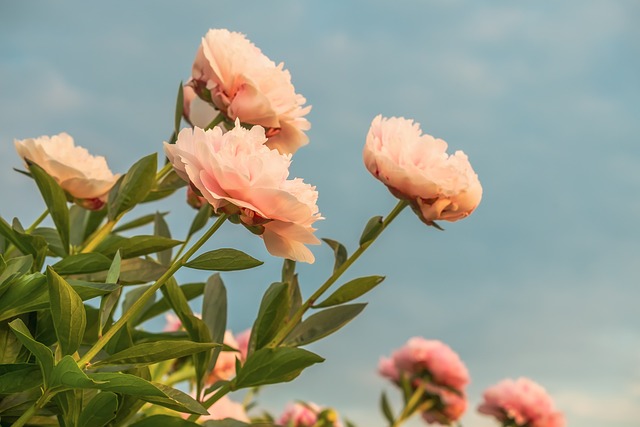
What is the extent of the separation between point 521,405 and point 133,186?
1.34 metres

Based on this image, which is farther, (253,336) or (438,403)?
(438,403)

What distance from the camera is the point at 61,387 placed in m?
0.65

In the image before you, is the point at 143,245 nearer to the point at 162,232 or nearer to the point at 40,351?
the point at 162,232

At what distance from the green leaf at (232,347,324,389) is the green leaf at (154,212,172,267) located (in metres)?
0.25

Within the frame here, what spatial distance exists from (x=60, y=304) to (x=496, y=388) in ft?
5.14

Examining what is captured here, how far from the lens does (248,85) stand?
92 centimetres

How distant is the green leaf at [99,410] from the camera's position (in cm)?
67

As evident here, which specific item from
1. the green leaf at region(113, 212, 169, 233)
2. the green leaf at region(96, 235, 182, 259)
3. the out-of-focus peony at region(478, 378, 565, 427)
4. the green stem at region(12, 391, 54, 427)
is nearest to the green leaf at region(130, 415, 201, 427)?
the green stem at region(12, 391, 54, 427)

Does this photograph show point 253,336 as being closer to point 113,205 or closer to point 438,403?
point 113,205

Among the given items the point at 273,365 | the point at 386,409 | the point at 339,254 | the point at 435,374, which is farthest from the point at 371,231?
the point at 435,374

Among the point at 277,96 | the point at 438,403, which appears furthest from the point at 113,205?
the point at 438,403

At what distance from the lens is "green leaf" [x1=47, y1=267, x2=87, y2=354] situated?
65 cm

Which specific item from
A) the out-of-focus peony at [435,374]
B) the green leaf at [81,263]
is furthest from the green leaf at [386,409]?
the green leaf at [81,263]

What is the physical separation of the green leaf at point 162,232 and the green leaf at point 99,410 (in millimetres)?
332
